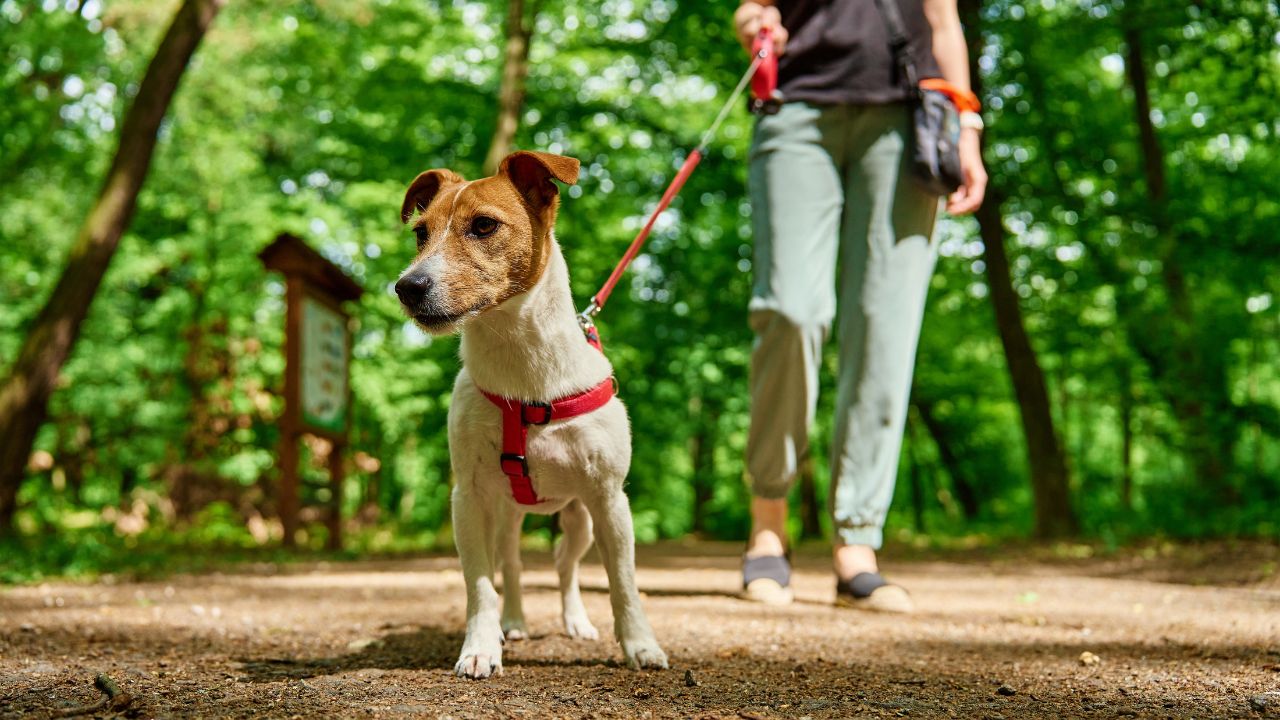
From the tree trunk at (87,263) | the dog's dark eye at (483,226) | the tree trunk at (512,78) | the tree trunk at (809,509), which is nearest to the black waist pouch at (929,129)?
the dog's dark eye at (483,226)

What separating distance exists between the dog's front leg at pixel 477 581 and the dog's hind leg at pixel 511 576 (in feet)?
1.31

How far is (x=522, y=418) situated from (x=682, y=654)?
88 centimetres

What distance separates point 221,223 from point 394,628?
13.8m

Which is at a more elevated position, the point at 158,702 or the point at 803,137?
the point at 803,137

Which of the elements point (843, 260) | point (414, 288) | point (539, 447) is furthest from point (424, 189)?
point (843, 260)

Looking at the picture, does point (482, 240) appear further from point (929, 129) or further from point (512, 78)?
point (512, 78)

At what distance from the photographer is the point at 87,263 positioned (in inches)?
285

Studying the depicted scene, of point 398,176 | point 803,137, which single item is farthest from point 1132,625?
point 398,176

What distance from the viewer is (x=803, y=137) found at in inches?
161

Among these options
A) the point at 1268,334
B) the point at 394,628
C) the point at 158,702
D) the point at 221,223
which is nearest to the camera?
the point at 158,702

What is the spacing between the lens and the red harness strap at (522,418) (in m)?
2.71

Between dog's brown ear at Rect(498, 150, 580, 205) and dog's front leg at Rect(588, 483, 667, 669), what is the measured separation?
839 millimetres

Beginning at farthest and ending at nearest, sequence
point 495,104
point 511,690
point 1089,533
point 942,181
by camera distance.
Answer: point 495,104, point 1089,533, point 942,181, point 511,690

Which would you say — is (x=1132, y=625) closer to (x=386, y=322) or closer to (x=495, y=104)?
(x=495, y=104)
